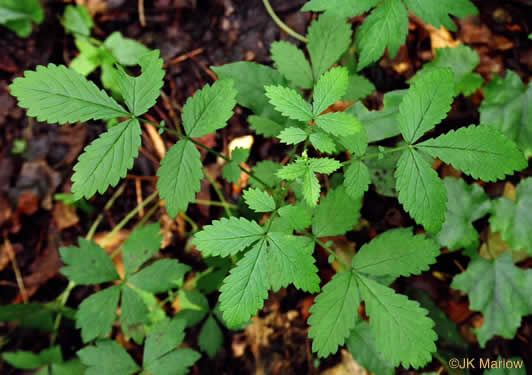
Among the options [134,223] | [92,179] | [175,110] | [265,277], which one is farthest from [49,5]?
[265,277]

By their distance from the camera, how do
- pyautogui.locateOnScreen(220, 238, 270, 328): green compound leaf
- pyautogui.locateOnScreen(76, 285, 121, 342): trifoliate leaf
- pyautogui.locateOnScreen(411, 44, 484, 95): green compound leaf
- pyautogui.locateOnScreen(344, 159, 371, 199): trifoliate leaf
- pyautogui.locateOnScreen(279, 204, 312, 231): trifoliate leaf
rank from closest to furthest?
pyautogui.locateOnScreen(220, 238, 270, 328): green compound leaf
pyautogui.locateOnScreen(279, 204, 312, 231): trifoliate leaf
pyautogui.locateOnScreen(344, 159, 371, 199): trifoliate leaf
pyautogui.locateOnScreen(76, 285, 121, 342): trifoliate leaf
pyautogui.locateOnScreen(411, 44, 484, 95): green compound leaf

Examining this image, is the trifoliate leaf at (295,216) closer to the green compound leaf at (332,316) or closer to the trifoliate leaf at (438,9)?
the green compound leaf at (332,316)

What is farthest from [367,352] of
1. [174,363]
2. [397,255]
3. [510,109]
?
[510,109]

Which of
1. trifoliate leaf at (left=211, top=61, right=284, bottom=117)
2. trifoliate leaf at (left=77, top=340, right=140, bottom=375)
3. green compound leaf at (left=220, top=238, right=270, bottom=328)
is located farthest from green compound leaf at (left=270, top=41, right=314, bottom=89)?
trifoliate leaf at (left=77, top=340, right=140, bottom=375)

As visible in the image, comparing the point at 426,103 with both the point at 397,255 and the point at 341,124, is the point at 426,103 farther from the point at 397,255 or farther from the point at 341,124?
the point at 397,255

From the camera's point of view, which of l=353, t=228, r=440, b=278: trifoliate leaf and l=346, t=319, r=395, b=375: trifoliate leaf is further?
l=346, t=319, r=395, b=375: trifoliate leaf

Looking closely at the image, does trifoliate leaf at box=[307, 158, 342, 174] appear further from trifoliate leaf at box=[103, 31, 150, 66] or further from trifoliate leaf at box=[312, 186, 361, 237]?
trifoliate leaf at box=[103, 31, 150, 66]

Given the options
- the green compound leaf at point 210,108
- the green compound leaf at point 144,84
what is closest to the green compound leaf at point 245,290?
the green compound leaf at point 210,108
